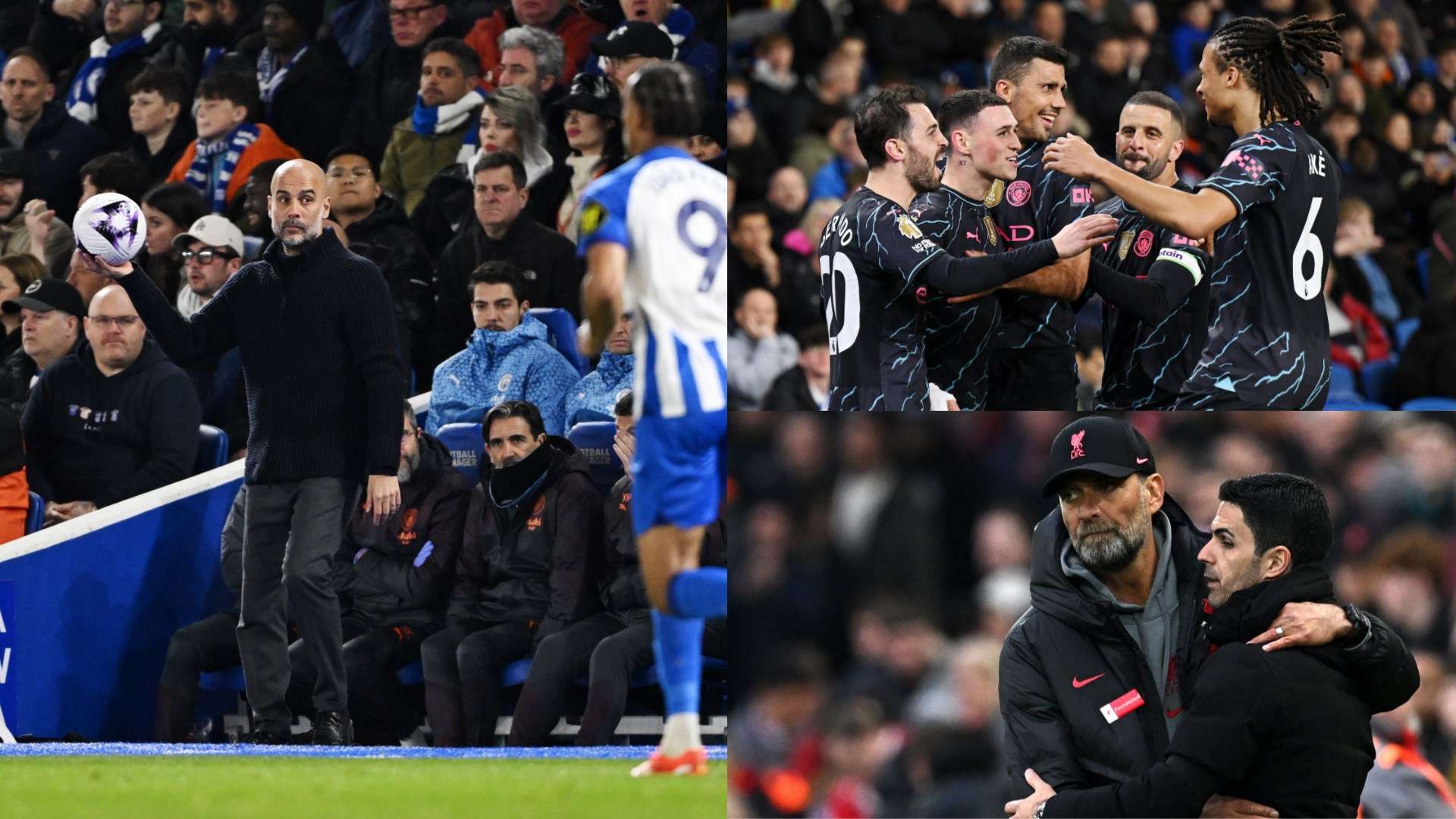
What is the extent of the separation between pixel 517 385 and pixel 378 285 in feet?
2.13

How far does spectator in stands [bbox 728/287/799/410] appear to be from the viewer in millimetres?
8906

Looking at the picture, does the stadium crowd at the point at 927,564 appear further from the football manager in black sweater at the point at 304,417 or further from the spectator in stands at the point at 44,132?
the spectator in stands at the point at 44,132

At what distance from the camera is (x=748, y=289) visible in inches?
367

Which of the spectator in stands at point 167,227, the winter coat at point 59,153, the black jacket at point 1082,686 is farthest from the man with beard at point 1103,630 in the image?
the winter coat at point 59,153

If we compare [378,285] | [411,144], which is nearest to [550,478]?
[378,285]

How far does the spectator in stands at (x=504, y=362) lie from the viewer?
6695 mm

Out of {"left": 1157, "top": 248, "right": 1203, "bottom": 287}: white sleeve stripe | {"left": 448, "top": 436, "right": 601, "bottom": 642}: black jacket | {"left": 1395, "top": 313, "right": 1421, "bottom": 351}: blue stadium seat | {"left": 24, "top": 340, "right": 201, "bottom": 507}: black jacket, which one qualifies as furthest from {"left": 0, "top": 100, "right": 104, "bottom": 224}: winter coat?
{"left": 1395, "top": 313, "right": 1421, "bottom": 351}: blue stadium seat

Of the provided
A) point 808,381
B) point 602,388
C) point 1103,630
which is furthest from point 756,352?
point 1103,630

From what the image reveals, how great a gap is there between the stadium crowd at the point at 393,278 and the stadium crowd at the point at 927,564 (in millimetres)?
570

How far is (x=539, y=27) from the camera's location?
7.21 meters

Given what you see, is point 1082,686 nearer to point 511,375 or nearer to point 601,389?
point 601,389

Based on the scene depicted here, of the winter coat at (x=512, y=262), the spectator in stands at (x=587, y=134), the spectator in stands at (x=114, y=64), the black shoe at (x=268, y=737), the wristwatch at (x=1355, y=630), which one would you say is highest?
the spectator in stands at (x=114, y=64)

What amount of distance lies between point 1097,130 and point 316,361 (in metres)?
6.29

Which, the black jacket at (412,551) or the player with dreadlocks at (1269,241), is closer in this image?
the player with dreadlocks at (1269,241)
